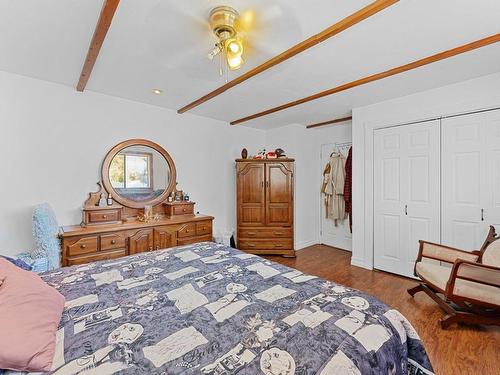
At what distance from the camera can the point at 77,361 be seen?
825mm

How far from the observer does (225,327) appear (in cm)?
103

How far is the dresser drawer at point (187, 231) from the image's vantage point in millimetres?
3189

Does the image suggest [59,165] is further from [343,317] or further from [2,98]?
[343,317]

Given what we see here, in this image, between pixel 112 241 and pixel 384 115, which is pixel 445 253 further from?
pixel 112 241

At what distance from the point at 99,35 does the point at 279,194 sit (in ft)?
10.3

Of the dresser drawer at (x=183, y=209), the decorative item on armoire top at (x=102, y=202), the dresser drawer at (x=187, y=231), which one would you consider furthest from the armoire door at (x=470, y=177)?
the decorative item on armoire top at (x=102, y=202)

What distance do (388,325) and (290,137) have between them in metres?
3.77

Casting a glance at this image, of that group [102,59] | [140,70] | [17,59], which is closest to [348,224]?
[140,70]

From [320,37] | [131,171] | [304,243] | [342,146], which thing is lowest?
[304,243]

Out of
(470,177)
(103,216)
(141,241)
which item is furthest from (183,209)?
(470,177)

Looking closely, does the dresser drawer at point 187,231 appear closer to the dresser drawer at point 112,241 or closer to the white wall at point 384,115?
the dresser drawer at point 112,241

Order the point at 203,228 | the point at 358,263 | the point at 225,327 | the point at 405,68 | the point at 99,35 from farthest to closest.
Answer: the point at 358,263 → the point at 203,228 → the point at 405,68 → the point at 99,35 → the point at 225,327

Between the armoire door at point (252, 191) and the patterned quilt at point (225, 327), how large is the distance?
2.49 m

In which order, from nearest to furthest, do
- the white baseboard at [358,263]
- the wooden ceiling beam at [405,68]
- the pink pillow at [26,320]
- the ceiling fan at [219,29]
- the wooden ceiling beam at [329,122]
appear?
1. the pink pillow at [26,320]
2. the ceiling fan at [219,29]
3. the wooden ceiling beam at [405,68]
4. the white baseboard at [358,263]
5. the wooden ceiling beam at [329,122]
